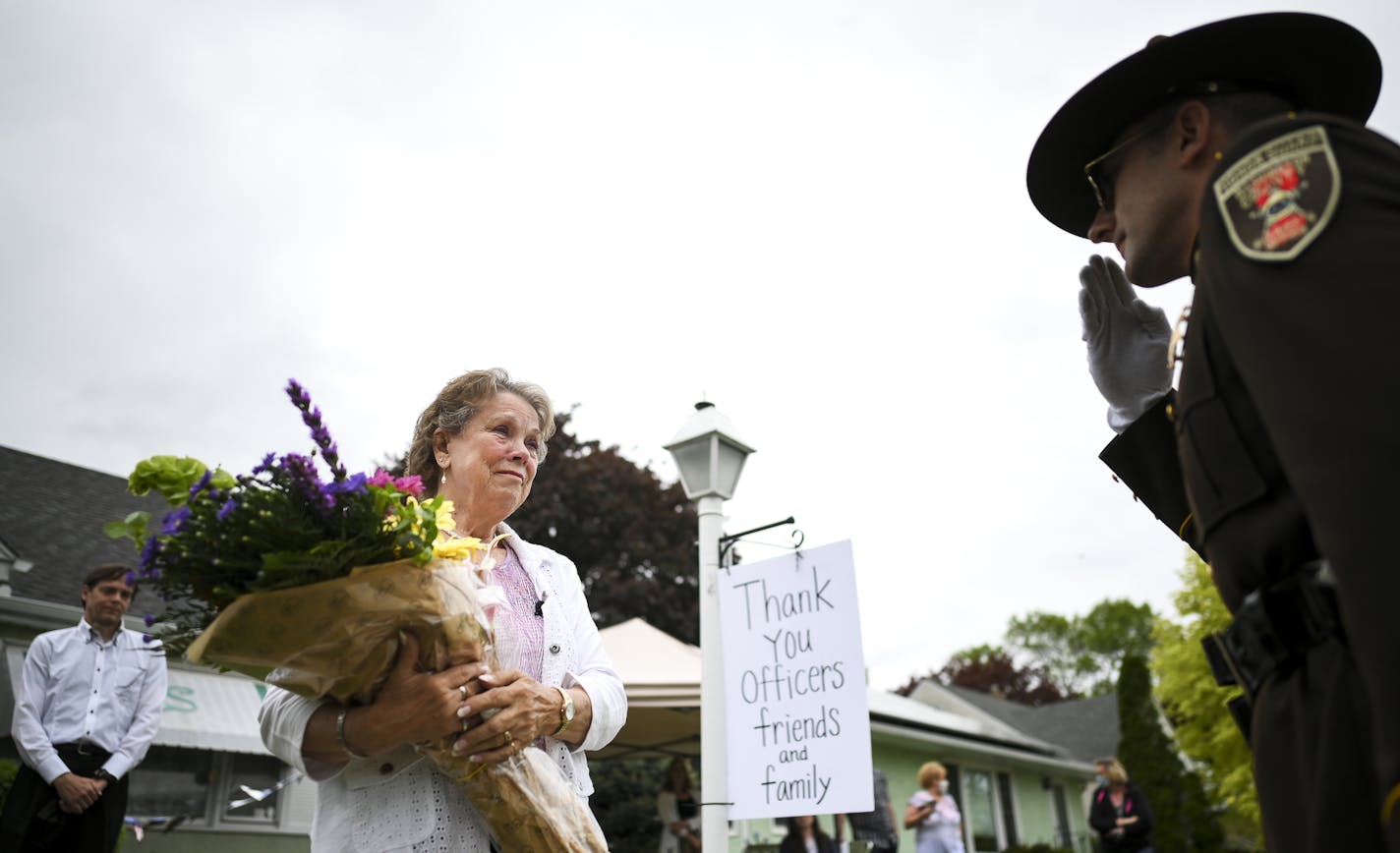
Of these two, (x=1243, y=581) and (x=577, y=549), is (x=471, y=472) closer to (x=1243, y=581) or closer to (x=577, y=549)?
(x=1243, y=581)

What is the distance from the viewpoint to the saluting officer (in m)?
0.96

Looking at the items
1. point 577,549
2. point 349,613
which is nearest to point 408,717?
point 349,613

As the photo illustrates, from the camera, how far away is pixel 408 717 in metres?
1.77

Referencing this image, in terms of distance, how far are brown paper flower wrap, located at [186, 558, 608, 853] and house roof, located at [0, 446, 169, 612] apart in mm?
11111

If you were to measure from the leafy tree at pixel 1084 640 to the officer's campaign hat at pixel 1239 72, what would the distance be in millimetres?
74627

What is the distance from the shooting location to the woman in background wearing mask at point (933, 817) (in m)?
9.92

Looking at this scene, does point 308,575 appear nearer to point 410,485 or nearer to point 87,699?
point 410,485

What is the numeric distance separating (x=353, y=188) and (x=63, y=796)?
5196 millimetres

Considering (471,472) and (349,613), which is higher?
(471,472)

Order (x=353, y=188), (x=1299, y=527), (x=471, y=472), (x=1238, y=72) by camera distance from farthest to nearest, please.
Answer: (x=353, y=188)
(x=471, y=472)
(x=1238, y=72)
(x=1299, y=527)

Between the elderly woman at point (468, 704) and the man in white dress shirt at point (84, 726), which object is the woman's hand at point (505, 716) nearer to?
the elderly woman at point (468, 704)

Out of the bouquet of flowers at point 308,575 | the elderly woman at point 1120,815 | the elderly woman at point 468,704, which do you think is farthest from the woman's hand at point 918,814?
the bouquet of flowers at point 308,575

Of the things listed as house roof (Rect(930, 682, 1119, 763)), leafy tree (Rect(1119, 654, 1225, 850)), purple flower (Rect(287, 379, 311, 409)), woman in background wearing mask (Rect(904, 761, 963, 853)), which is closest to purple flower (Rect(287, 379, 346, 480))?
purple flower (Rect(287, 379, 311, 409))

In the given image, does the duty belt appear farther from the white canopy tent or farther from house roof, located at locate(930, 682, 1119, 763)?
house roof, located at locate(930, 682, 1119, 763)
